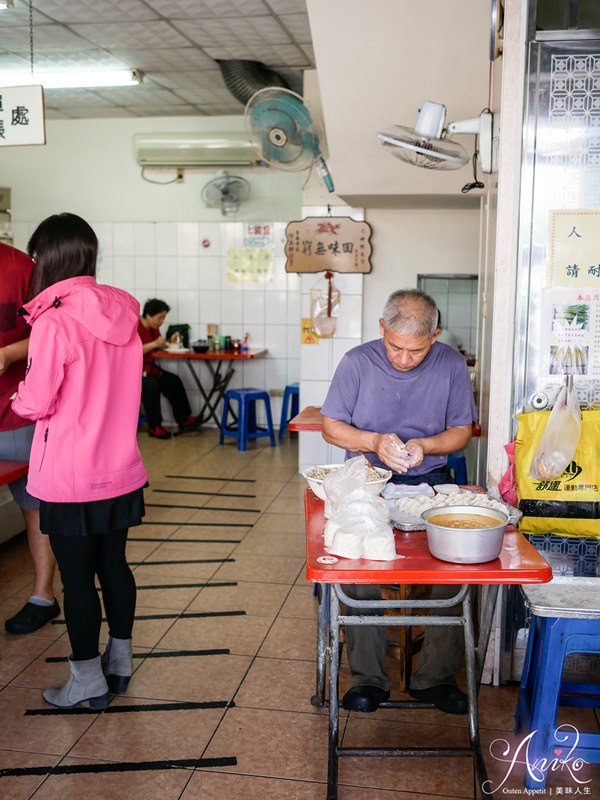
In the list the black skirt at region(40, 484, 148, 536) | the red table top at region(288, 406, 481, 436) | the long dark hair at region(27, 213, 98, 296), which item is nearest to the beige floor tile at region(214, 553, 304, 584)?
the red table top at region(288, 406, 481, 436)

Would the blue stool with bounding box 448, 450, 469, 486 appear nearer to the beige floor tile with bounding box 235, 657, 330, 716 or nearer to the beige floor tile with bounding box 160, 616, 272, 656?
the beige floor tile with bounding box 160, 616, 272, 656

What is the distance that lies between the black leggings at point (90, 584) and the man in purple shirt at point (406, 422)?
0.83 metres

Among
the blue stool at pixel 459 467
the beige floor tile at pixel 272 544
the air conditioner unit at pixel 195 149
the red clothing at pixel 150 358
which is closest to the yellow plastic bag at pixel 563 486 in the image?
the blue stool at pixel 459 467

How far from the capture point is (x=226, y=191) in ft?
26.1

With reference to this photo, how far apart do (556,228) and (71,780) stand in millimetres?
2386

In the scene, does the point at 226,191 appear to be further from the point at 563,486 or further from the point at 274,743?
the point at 274,743

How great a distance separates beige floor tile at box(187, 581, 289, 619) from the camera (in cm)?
371

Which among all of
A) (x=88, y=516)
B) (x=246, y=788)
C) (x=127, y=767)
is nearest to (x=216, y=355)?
(x=88, y=516)

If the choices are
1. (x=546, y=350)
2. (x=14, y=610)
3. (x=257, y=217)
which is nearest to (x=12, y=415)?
(x=14, y=610)

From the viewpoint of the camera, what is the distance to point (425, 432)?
3016mm

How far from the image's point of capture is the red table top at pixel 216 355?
774 centimetres

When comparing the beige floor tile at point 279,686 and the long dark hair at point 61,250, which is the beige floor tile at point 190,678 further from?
the long dark hair at point 61,250

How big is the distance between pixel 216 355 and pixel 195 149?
210cm

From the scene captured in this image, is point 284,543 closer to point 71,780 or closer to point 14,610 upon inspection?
point 14,610
